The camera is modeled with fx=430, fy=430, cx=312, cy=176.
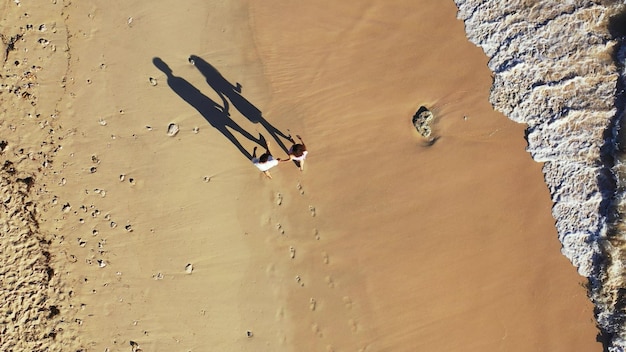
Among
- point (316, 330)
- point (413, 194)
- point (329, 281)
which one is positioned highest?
point (413, 194)

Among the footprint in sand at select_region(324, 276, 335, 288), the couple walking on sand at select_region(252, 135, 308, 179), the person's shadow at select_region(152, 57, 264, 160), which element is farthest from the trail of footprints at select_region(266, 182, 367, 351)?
the person's shadow at select_region(152, 57, 264, 160)

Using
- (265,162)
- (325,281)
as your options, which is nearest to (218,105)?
(265,162)

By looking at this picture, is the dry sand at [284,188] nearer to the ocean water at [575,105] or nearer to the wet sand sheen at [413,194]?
the wet sand sheen at [413,194]

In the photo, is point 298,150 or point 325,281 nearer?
point 298,150

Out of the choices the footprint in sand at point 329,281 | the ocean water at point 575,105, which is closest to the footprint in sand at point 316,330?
the footprint in sand at point 329,281

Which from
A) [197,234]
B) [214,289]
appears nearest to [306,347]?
[214,289]

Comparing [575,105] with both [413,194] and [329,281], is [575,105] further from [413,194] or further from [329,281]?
[329,281]
